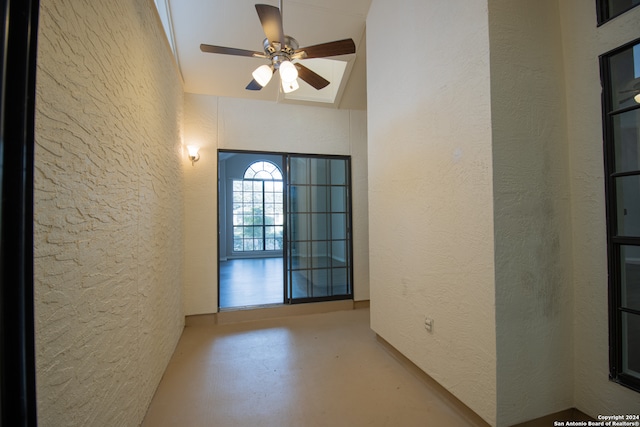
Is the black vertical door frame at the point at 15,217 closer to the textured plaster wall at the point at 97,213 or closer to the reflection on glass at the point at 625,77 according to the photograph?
the textured plaster wall at the point at 97,213

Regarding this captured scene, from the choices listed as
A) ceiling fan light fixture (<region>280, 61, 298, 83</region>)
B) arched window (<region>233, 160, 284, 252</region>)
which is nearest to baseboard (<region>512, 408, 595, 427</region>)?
ceiling fan light fixture (<region>280, 61, 298, 83</region>)

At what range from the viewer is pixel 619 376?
1500 mm

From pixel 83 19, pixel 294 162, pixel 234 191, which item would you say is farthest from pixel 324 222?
pixel 234 191

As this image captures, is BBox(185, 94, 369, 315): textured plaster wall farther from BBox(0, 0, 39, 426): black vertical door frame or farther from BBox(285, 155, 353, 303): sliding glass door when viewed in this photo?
BBox(0, 0, 39, 426): black vertical door frame

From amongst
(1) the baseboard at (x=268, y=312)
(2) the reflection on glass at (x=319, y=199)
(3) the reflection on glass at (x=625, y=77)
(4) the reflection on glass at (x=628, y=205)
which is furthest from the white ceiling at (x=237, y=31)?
(1) the baseboard at (x=268, y=312)

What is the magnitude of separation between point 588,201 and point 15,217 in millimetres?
2474

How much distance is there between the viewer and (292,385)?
6.88ft

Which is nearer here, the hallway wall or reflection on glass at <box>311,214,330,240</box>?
the hallway wall

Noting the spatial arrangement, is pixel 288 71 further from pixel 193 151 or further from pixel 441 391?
pixel 441 391

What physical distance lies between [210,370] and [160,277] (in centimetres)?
92

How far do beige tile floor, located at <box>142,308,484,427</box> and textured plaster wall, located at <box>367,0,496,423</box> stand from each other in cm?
23

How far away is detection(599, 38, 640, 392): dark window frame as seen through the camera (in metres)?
1.50


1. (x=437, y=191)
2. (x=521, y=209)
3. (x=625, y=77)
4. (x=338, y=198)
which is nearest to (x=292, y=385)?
(x=437, y=191)

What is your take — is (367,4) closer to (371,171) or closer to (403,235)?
(371,171)
